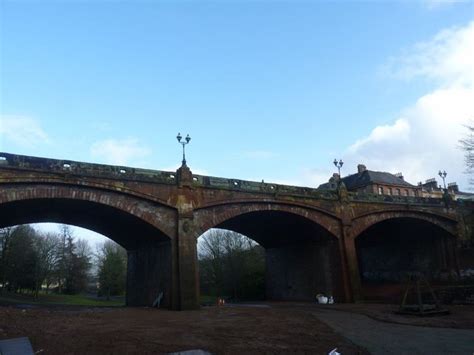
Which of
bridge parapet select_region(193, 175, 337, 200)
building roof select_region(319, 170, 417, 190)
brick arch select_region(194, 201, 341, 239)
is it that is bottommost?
brick arch select_region(194, 201, 341, 239)

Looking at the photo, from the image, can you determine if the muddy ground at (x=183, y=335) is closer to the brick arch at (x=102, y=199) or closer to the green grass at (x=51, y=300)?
the brick arch at (x=102, y=199)

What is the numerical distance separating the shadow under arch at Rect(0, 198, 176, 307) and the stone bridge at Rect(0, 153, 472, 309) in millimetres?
75

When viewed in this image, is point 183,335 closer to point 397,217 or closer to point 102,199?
point 102,199

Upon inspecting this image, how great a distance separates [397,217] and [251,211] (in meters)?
15.0

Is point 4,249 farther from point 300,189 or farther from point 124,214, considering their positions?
point 300,189

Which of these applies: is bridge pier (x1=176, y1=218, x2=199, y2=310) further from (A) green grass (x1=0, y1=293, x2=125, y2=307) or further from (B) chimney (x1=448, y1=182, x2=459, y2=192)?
(B) chimney (x1=448, y1=182, x2=459, y2=192)

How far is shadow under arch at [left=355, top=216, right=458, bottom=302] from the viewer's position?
38.4 meters

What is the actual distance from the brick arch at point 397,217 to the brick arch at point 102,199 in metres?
15.6

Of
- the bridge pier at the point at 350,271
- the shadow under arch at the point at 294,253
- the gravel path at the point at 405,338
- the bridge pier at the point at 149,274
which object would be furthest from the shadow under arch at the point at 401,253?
the gravel path at the point at 405,338

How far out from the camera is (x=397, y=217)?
34812 millimetres

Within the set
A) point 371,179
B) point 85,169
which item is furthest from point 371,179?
point 85,169

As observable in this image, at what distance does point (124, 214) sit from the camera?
914 inches

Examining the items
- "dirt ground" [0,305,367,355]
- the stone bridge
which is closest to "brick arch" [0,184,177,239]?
the stone bridge

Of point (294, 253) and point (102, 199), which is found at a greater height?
point (102, 199)
